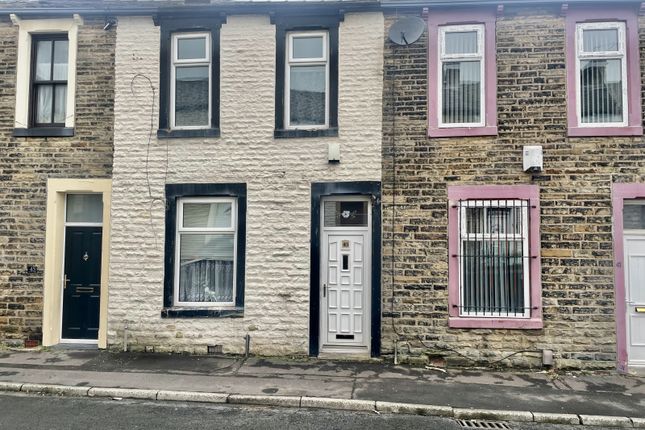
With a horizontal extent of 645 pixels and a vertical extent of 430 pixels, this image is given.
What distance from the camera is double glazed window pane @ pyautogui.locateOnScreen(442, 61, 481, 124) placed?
341 inches

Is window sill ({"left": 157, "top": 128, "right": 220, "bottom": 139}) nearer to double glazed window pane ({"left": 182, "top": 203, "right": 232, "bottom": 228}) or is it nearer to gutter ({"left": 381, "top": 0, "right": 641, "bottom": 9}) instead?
double glazed window pane ({"left": 182, "top": 203, "right": 232, "bottom": 228})

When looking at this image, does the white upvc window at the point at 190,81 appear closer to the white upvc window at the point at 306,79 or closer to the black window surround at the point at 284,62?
the black window surround at the point at 284,62

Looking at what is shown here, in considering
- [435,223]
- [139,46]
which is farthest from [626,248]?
[139,46]

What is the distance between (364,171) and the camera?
8664 mm

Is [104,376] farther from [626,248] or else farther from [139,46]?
[626,248]

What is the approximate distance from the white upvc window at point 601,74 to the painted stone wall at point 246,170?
3.42m

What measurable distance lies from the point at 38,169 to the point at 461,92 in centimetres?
784

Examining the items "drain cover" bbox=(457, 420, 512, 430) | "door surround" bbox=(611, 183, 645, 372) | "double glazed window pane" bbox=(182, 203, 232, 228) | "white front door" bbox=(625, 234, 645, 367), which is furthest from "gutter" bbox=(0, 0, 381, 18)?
"drain cover" bbox=(457, 420, 512, 430)

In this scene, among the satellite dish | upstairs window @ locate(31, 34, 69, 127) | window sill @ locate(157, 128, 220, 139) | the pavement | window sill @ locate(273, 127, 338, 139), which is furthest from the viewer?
upstairs window @ locate(31, 34, 69, 127)

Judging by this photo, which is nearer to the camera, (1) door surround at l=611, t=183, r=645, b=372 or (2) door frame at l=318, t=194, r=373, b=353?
(1) door surround at l=611, t=183, r=645, b=372

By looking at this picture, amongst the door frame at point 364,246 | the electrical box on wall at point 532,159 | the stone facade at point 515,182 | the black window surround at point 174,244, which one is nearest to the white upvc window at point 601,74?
the stone facade at point 515,182

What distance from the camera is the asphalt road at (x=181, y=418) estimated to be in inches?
227

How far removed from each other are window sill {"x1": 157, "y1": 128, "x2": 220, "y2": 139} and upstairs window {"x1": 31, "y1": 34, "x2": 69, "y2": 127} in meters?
2.12

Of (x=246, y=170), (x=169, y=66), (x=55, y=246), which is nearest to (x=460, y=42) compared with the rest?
(x=246, y=170)
